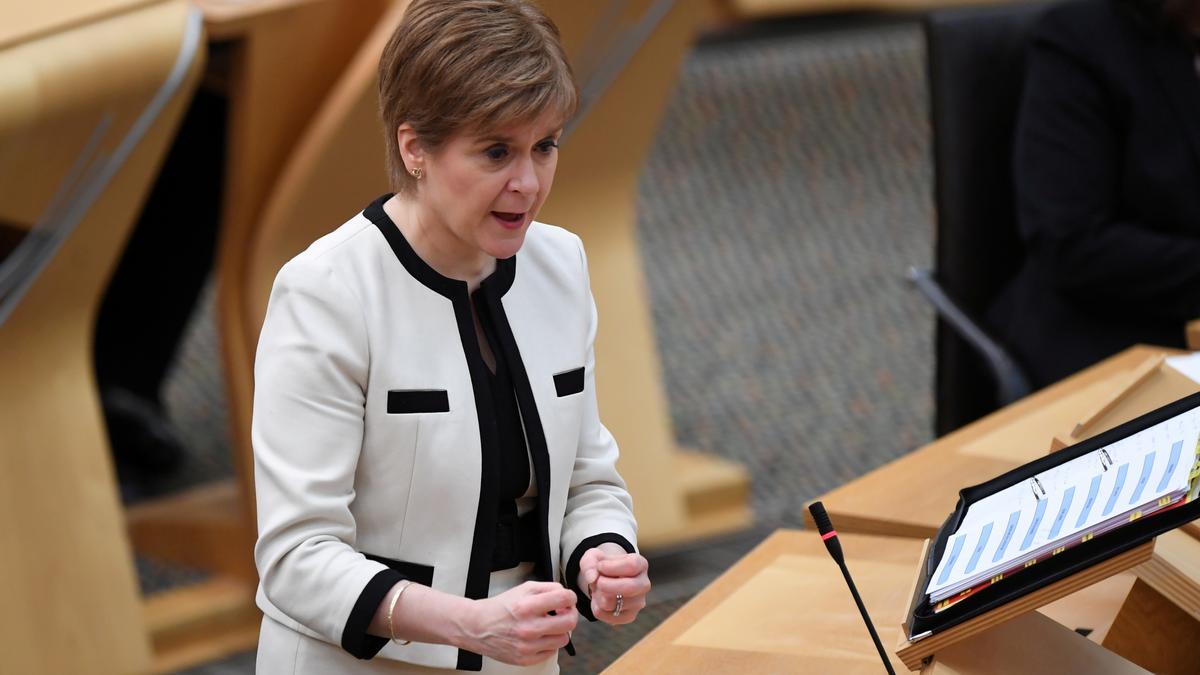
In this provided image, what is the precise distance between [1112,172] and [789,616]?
1329mm

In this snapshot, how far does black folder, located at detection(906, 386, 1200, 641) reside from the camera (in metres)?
1.37

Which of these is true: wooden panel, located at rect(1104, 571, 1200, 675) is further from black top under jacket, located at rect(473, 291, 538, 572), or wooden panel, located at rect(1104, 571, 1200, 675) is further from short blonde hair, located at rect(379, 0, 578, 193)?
short blonde hair, located at rect(379, 0, 578, 193)

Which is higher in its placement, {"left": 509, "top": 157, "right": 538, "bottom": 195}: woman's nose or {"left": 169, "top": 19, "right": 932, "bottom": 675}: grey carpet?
{"left": 509, "top": 157, "right": 538, "bottom": 195}: woman's nose

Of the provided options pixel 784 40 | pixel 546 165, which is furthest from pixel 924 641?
pixel 784 40

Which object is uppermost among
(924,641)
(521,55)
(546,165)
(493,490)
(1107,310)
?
(521,55)

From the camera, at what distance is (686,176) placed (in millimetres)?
5957

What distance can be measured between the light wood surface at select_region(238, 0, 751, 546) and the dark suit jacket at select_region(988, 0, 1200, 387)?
793 mm

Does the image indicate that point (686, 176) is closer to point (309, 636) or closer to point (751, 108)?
point (751, 108)

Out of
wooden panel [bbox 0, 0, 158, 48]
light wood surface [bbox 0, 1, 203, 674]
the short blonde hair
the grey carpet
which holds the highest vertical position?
the short blonde hair

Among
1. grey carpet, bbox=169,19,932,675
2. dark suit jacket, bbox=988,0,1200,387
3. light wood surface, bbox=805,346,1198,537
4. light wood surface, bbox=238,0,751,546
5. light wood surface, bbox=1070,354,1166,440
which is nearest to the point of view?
light wood surface, bbox=1070,354,1166,440

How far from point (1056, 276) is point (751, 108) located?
11.8 ft

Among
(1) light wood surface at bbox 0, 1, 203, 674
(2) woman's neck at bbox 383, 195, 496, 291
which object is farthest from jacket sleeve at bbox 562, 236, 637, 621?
(1) light wood surface at bbox 0, 1, 203, 674

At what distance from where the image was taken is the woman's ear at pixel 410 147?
142cm

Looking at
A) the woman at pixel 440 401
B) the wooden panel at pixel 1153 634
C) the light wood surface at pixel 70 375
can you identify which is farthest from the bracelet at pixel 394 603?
the light wood surface at pixel 70 375
